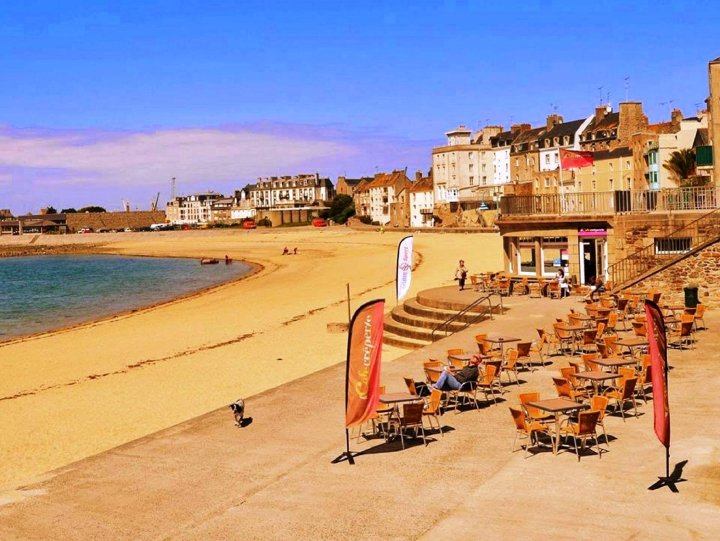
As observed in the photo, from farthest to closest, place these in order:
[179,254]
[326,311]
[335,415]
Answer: [179,254] → [326,311] → [335,415]

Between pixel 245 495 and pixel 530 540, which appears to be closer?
pixel 530 540

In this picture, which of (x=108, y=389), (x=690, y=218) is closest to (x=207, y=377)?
(x=108, y=389)

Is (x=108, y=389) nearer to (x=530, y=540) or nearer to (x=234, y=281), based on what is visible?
(x=530, y=540)

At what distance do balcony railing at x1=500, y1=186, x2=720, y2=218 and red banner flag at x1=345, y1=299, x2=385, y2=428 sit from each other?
55.0ft

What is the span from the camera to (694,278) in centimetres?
2438

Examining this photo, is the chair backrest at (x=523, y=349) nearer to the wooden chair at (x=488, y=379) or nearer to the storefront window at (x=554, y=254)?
the wooden chair at (x=488, y=379)

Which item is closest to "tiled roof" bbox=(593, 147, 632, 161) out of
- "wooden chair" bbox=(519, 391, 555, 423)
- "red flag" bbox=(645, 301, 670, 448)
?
"wooden chair" bbox=(519, 391, 555, 423)

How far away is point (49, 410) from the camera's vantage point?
19.3 m

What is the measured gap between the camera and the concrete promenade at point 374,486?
955 cm

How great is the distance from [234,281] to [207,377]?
3646 cm

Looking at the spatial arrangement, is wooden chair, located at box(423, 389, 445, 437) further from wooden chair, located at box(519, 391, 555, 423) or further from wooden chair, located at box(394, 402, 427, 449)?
wooden chair, located at box(519, 391, 555, 423)

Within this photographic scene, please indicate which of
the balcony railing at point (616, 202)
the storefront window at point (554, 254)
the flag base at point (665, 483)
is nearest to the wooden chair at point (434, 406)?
the flag base at point (665, 483)

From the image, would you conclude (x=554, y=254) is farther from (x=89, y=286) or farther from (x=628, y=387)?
(x=89, y=286)

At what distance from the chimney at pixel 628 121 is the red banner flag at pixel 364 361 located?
76.7 metres
